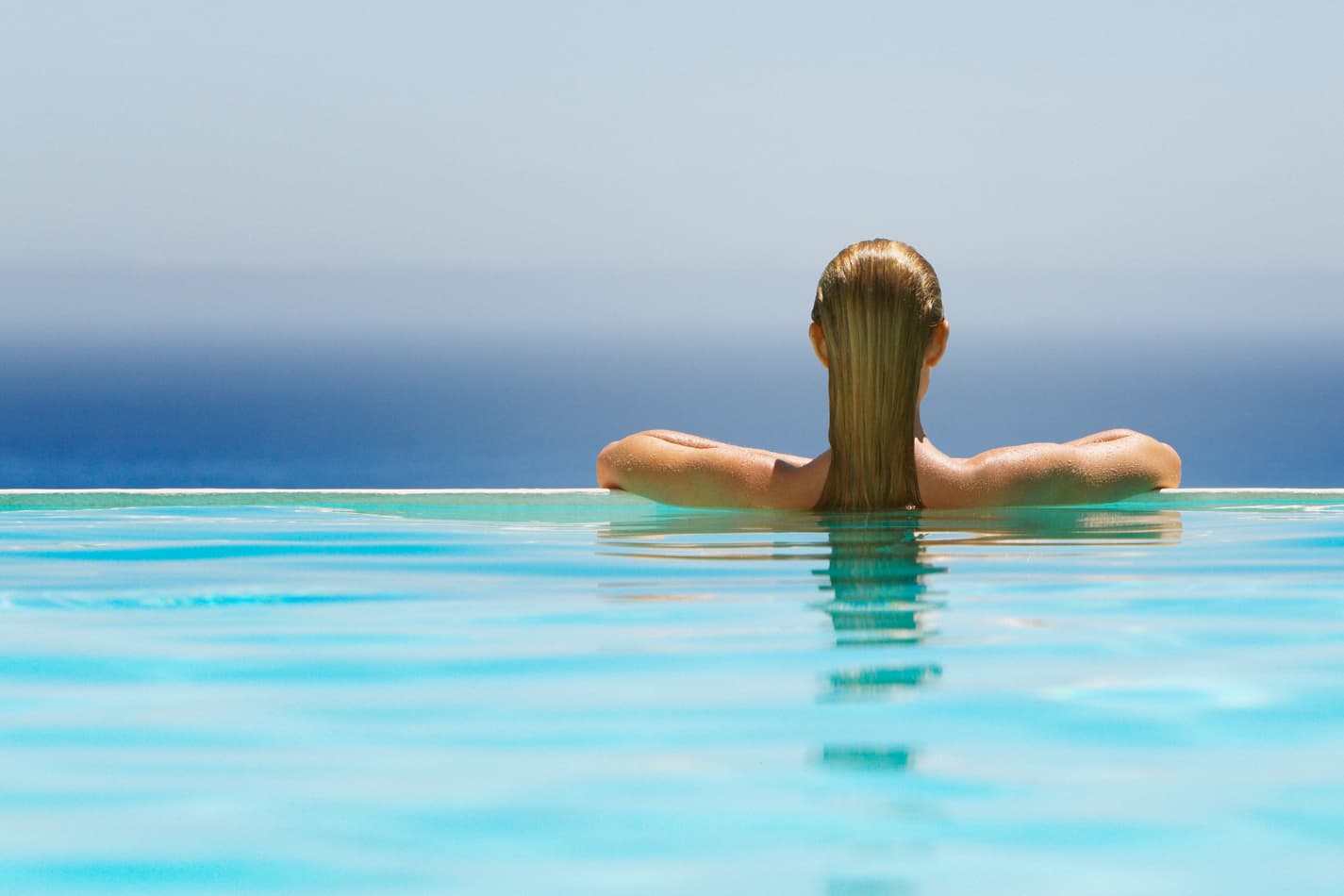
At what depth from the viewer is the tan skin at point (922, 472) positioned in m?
3.71

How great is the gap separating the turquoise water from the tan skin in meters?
0.49

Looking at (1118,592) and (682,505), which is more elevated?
(682,505)

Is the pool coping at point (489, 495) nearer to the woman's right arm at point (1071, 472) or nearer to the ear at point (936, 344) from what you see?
the woman's right arm at point (1071, 472)

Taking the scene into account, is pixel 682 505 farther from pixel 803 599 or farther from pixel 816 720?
pixel 816 720

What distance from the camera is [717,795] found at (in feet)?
5.39

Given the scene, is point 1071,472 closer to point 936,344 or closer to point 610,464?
point 936,344

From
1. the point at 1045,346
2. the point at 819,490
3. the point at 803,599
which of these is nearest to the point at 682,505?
the point at 819,490

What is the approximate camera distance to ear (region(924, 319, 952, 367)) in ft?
11.9

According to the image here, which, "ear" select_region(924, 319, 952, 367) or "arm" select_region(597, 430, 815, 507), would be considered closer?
"ear" select_region(924, 319, 952, 367)

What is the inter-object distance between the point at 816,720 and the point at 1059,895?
50 cm

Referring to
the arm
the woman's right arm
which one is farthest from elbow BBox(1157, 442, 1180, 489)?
the arm

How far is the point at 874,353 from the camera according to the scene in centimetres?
355

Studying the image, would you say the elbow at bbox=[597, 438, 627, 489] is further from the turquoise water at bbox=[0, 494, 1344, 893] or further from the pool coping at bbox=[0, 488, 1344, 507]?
the turquoise water at bbox=[0, 494, 1344, 893]

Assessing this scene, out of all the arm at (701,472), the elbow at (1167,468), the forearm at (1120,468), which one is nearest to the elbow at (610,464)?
the arm at (701,472)
